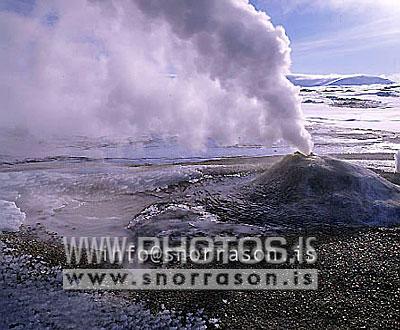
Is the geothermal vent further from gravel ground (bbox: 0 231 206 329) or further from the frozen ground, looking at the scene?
gravel ground (bbox: 0 231 206 329)

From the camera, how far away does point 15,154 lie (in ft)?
47.4

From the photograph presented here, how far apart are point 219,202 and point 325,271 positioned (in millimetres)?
3229

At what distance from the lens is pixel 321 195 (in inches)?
325

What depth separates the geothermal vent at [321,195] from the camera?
762cm

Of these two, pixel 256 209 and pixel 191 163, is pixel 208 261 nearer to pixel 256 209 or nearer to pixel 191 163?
pixel 256 209

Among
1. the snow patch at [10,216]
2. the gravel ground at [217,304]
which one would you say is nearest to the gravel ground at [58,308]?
the gravel ground at [217,304]

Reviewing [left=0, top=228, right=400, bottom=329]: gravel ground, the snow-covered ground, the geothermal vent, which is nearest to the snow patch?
the snow-covered ground

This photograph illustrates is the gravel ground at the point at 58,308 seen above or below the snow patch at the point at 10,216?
below

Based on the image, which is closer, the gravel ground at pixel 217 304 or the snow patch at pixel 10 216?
the gravel ground at pixel 217 304

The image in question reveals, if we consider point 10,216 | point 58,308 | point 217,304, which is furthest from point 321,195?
point 10,216

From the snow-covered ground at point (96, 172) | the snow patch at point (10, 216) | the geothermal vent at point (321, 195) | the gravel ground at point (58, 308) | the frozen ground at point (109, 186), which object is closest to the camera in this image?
the gravel ground at point (58, 308)

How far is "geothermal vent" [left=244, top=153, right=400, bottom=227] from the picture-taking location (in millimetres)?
7617

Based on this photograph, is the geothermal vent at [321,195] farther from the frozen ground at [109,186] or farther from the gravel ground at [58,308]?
the gravel ground at [58,308]

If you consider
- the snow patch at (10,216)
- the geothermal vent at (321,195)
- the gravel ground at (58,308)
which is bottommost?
the gravel ground at (58,308)
